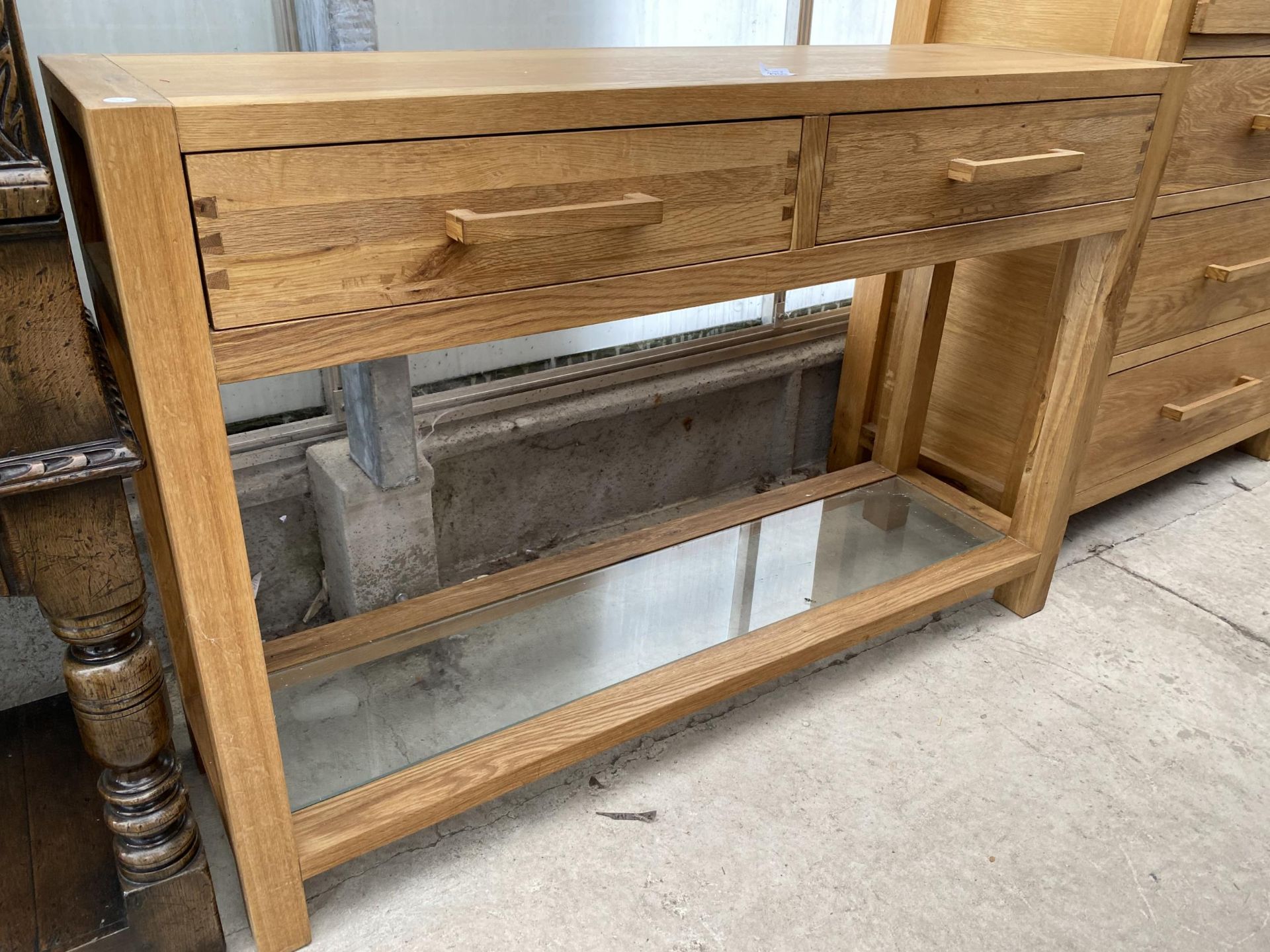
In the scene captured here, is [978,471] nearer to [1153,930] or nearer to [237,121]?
[1153,930]

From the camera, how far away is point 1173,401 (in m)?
1.72

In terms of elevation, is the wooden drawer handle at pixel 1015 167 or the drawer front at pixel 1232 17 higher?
the drawer front at pixel 1232 17

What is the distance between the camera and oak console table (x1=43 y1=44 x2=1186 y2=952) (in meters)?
0.70

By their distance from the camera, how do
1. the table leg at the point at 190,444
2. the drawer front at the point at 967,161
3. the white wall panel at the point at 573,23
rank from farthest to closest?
the white wall panel at the point at 573,23
the drawer front at the point at 967,161
the table leg at the point at 190,444

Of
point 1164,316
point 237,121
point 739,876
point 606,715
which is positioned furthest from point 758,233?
point 1164,316

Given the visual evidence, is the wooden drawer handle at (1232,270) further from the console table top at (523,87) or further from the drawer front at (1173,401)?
the console table top at (523,87)

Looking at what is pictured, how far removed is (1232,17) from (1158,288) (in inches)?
15.7

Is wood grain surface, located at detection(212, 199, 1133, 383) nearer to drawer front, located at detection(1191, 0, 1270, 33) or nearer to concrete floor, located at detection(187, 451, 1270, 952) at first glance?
drawer front, located at detection(1191, 0, 1270, 33)

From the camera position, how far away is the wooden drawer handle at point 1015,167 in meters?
1.01

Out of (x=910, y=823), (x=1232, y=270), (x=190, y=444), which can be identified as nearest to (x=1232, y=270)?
(x=1232, y=270)

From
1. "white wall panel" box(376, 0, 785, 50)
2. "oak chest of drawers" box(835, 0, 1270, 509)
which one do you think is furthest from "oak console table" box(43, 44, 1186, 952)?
"white wall panel" box(376, 0, 785, 50)

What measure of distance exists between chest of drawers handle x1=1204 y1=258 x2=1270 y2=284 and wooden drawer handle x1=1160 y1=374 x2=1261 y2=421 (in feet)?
0.74

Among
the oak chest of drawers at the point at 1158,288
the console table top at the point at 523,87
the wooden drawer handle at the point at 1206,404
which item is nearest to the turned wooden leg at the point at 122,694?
the console table top at the point at 523,87

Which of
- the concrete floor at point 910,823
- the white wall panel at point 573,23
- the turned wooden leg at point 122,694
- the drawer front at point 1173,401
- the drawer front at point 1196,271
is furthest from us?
the drawer front at point 1173,401
